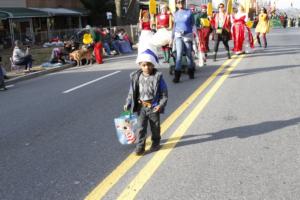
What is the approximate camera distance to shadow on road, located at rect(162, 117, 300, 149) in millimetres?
5582

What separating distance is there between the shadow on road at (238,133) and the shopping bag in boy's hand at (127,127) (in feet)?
1.37

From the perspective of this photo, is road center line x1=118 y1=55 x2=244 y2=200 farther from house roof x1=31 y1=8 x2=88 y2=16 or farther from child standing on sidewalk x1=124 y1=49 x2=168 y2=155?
house roof x1=31 y1=8 x2=88 y2=16

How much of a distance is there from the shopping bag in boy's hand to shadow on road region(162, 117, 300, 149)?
42 cm

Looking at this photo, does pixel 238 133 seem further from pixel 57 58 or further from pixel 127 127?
pixel 57 58

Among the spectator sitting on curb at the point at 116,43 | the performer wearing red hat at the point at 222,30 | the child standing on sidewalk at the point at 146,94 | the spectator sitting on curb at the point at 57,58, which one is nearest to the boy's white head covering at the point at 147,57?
the child standing on sidewalk at the point at 146,94

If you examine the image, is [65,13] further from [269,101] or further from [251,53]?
[269,101]

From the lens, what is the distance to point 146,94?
16.8 feet

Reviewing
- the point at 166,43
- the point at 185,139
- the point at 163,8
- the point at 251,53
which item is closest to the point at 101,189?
the point at 185,139

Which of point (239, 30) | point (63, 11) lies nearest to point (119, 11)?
point (63, 11)

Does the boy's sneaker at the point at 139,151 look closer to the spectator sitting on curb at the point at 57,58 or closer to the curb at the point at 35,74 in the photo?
the curb at the point at 35,74

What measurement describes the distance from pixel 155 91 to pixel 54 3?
35754 mm

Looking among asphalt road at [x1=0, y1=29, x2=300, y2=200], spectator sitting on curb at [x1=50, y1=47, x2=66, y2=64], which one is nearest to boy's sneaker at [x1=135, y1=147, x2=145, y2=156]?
asphalt road at [x1=0, y1=29, x2=300, y2=200]

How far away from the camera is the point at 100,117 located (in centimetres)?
733

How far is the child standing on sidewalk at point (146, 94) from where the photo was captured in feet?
16.5
